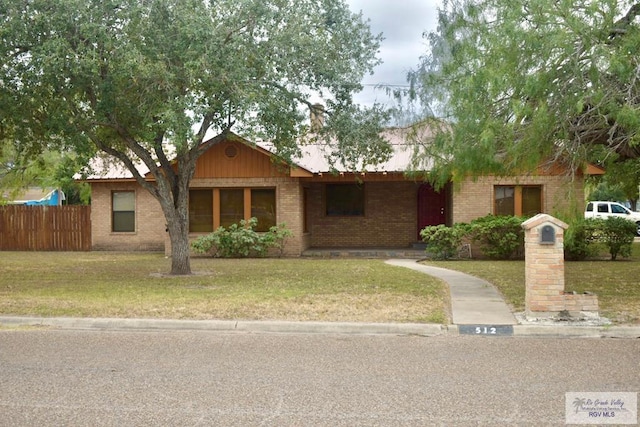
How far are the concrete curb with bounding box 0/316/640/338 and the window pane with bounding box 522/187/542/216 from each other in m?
14.3

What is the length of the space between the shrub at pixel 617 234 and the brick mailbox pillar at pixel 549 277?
12.0m

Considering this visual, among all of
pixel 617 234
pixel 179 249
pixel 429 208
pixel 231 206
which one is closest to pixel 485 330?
pixel 179 249

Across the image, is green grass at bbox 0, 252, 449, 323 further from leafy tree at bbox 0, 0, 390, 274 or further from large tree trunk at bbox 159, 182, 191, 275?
leafy tree at bbox 0, 0, 390, 274

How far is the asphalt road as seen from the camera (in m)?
5.68

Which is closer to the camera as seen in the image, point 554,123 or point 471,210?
point 554,123

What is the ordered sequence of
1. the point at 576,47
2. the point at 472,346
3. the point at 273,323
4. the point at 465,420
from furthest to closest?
1. the point at 576,47
2. the point at 273,323
3. the point at 472,346
4. the point at 465,420

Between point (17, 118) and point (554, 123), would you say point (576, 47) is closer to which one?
point (554, 123)

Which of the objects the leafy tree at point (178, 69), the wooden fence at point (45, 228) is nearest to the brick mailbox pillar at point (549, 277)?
the leafy tree at point (178, 69)

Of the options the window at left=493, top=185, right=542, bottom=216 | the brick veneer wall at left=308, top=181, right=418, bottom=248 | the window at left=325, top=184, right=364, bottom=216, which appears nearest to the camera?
the window at left=493, top=185, right=542, bottom=216

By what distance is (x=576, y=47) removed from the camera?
419 inches

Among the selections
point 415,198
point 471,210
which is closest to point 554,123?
Answer: point 471,210

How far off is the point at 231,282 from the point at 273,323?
17.6 ft

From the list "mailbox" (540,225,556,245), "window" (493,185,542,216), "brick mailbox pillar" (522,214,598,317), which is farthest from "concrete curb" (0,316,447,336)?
"window" (493,185,542,216)

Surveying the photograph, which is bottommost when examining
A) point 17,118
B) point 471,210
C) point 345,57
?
point 471,210
